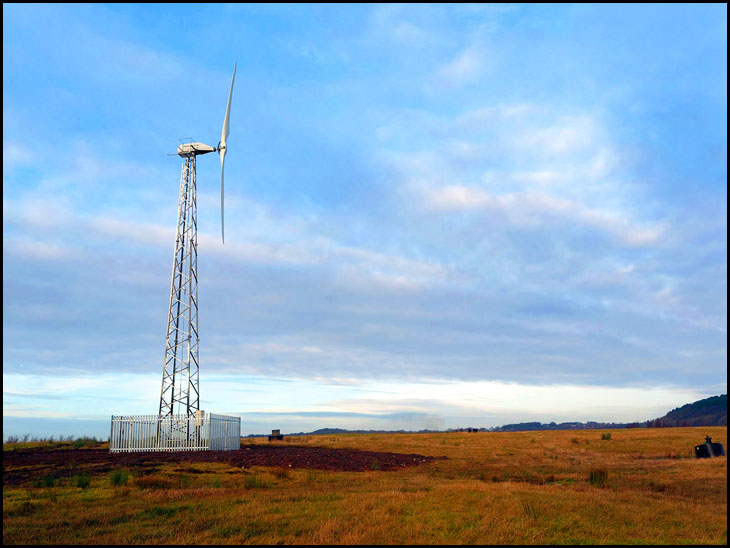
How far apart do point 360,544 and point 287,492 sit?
640 centimetres

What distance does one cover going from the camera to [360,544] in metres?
12.1

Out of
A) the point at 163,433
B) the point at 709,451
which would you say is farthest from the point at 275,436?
the point at 709,451

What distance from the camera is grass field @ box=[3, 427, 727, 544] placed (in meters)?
12.8

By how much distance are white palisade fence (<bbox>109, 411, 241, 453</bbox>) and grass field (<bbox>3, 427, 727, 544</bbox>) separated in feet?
33.6

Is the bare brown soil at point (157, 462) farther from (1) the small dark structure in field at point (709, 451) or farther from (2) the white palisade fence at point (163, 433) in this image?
(1) the small dark structure in field at point (709, 451)

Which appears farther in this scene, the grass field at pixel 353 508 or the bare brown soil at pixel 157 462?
the bare brown soil at pixel 157 462

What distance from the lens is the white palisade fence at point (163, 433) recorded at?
3378cm

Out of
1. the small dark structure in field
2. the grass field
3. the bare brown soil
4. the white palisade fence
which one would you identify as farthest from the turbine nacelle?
the small dark structure in field

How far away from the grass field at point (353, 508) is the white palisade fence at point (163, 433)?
10.2 m

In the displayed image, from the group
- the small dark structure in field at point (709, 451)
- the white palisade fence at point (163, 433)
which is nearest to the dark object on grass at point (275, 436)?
the white palisade fence at point (163, 433)

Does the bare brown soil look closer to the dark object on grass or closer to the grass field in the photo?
the grass field

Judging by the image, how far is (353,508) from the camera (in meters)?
14.9

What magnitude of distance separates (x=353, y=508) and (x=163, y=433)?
74.8ft

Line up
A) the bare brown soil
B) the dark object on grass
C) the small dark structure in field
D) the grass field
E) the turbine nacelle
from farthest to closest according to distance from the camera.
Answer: the dark object on grass, the turbine nacelle, the small dark structure in field, the bare brown soil, the grass field
